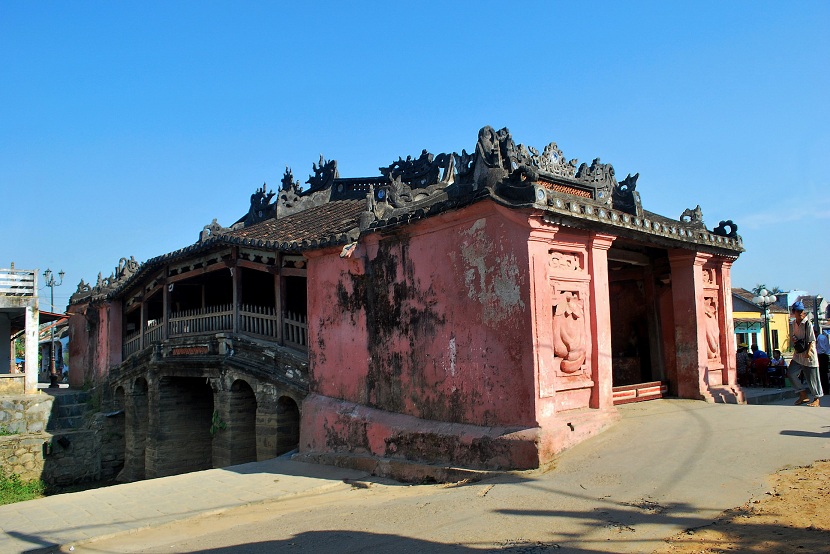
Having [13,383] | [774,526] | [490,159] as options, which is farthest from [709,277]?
[13,383]

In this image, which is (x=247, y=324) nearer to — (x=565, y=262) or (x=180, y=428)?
(x=180, y=428)

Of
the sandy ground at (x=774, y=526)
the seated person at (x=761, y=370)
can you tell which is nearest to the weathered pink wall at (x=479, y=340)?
the sandy ground at (x=774, y=526)

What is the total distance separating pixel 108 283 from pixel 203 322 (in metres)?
8.45

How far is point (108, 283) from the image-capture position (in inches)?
853

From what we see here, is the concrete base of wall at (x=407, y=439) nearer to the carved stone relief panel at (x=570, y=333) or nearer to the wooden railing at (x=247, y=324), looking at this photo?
the carved stone relief panel at (x=570, y=333)

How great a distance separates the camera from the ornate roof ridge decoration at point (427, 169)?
15164 millimetres

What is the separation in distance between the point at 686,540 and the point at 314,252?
26.9 feet

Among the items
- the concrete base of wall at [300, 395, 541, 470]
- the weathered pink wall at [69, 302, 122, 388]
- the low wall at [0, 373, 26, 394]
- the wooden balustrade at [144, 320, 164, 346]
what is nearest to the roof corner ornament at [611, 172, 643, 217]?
the concrete base of wall at [300, 395, 541, 470]

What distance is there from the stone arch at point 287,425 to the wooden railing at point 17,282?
12696mm

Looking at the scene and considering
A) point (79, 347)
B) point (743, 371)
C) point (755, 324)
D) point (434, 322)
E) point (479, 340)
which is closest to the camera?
point (479, 340)

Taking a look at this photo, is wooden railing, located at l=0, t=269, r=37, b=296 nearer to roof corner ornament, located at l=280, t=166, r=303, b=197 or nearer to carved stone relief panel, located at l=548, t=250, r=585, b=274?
roof corner ornament, located at l=280, t=166, r=303, b=197

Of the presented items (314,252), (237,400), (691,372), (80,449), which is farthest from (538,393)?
(80,449)

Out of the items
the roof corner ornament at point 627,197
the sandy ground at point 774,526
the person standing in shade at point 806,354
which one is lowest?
the sandy ground at point 774,526

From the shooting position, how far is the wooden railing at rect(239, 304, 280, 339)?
13.6m
